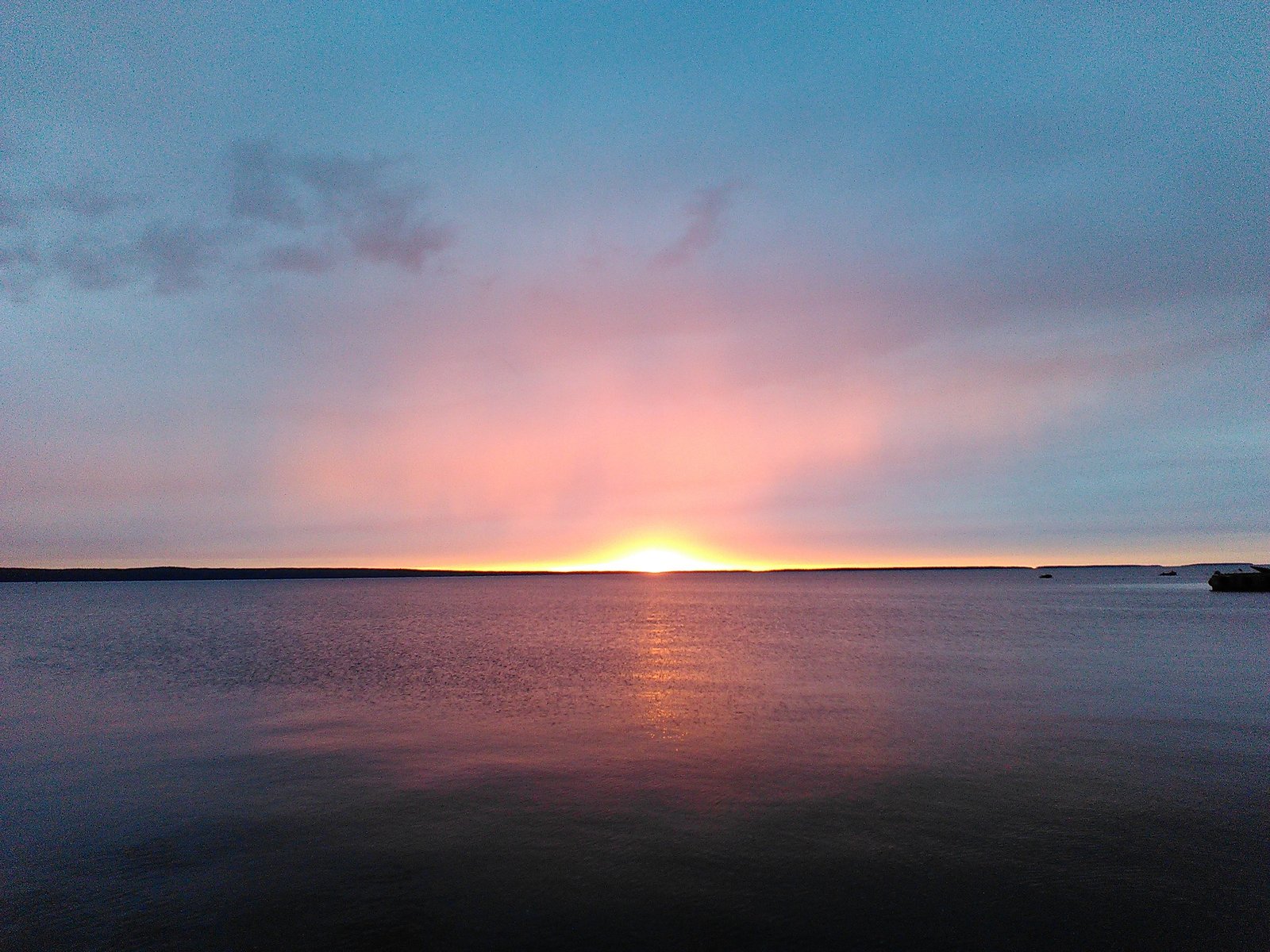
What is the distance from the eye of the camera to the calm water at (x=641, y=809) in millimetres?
11469

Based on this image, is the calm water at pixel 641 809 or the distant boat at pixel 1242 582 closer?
the calm water at pixel 641 809

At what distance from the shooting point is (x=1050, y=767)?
20062 millimetres

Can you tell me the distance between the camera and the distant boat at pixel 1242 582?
5335 inches

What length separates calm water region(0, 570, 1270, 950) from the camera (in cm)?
1147

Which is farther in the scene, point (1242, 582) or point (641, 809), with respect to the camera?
point (1242, 582)

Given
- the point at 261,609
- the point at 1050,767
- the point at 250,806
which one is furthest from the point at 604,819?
the point at 261,609

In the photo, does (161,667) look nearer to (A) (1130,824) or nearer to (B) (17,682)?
(B) (17,682)

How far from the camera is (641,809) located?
16.7 metres

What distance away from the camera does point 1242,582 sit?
138 meters

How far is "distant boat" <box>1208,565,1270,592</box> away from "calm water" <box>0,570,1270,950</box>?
12518 cm

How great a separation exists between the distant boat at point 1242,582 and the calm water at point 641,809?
125 m

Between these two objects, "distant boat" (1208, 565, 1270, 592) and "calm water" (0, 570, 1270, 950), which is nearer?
"calm water" (0, 570, 1270, 950)

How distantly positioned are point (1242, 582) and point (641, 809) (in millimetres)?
164600

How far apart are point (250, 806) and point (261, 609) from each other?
117964 millimetres
